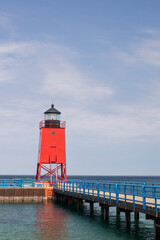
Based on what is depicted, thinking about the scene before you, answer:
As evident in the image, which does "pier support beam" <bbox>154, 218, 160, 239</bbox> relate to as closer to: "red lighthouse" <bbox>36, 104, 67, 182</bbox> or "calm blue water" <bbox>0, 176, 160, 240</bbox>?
"calm blue water" <bbox>0, 176, 160, 240</bbox>

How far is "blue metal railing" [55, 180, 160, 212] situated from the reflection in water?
2450 mm

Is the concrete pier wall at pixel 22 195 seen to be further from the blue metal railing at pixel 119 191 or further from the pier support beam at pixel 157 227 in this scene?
the pier support beam at pixel 157 227

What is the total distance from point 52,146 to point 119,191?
76.8ft

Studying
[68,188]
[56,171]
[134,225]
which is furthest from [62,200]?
[134,225]

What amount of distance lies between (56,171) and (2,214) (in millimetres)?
16564

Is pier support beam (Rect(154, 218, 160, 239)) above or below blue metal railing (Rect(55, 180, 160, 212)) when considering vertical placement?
below

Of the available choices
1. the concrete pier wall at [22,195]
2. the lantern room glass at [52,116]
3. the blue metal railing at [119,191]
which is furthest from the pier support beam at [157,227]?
the lantern room glass at [52,116]

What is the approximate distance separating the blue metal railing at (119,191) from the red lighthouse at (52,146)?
5.03 m

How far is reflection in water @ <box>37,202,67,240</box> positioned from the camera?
22.7 m

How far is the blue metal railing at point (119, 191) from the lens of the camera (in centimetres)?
2087

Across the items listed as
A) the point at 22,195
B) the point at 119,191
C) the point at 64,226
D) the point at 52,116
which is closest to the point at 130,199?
the point at 119,191

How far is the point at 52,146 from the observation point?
4781 cm

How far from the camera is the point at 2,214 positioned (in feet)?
104

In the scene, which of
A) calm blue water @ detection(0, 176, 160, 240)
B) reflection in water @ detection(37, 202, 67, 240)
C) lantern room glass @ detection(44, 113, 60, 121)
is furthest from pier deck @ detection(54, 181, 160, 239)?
lantern room glass @ detection(44, 113, 60, 121)
